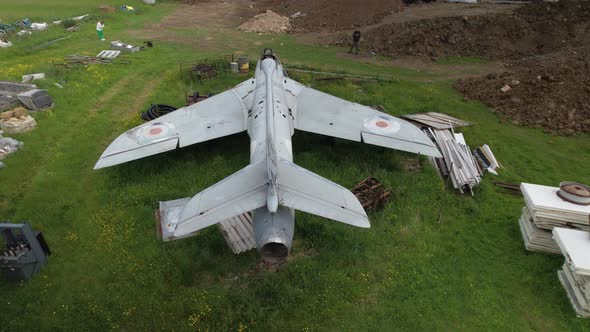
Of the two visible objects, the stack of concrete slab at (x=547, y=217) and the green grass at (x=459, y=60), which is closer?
the stack of concrete slab at (x=547, y=217)

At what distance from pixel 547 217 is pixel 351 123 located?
329 inches

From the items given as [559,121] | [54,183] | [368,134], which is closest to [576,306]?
[368,134]

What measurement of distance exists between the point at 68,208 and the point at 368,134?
12.8m

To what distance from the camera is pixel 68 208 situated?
13430 mm

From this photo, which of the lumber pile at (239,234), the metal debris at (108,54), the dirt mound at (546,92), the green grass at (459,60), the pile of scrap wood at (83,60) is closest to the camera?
the lumber pile at (239,234)

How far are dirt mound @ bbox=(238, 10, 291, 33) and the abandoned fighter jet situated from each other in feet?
59.4

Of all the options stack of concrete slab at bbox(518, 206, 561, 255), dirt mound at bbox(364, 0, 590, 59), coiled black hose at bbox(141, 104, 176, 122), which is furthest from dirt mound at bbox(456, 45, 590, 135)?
coiled black hose at bbox(141, 104, 176, 122)

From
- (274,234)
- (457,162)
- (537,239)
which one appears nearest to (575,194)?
(537,239)

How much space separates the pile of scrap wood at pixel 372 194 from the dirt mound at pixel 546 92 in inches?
447

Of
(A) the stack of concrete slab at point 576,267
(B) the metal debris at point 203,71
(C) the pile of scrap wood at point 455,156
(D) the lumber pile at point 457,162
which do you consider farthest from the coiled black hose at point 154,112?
(A) the stack of concrete slab at point 576,267

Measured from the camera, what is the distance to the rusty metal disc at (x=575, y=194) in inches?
450

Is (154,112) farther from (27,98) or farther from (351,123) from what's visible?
(351,123)

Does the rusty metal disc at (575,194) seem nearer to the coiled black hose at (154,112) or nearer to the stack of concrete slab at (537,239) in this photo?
the stack of concrete slab at (537,239)

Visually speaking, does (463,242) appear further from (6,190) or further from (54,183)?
(6,190)
